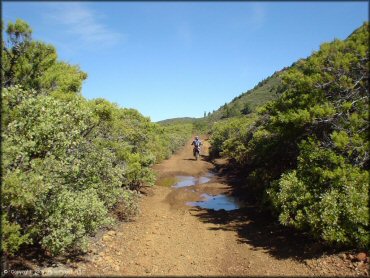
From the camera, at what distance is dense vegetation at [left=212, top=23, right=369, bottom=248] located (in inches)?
369

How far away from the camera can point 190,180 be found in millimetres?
25312

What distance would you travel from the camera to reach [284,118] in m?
12.0

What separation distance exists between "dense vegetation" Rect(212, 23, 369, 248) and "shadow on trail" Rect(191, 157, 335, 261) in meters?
0.61

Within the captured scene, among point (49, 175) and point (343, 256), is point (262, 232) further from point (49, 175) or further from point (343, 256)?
point (49, 175)

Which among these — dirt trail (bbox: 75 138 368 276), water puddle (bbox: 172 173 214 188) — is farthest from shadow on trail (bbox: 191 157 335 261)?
water puddle (bbox: 172 173 214 188)

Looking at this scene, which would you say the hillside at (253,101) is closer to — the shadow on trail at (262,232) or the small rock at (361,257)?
the shadow on trail at (262,232)

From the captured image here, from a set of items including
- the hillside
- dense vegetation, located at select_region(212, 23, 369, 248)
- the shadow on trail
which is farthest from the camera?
the hillside

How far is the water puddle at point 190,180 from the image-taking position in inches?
930

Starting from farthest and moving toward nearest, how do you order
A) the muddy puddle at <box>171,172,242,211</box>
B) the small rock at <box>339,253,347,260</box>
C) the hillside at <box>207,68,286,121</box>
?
the hillside at <box>207,68,286,121</box>, the muddy puddle at <box>171,172,242,211</box>, the small rock at <box>339,253,347,260</box>

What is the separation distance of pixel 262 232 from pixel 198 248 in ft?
8.97

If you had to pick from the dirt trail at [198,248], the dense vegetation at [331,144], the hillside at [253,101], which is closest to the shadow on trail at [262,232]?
the dirt trail at [198,248]

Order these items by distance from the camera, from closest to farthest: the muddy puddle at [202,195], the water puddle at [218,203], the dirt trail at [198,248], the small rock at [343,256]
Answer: the small rock at [343,256], the dirt trail at [198,248], the water puddle at [218,203], the muddy puddle at [202,195]

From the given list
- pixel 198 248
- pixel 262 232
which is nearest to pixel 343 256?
pixel 262 232

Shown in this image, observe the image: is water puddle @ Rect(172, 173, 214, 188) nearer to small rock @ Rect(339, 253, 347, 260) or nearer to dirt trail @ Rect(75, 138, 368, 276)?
dirt trail @ Rect(75, 138, 368, 276)
